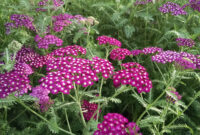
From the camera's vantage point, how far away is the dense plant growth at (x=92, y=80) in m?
1.99

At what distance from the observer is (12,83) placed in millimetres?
2020

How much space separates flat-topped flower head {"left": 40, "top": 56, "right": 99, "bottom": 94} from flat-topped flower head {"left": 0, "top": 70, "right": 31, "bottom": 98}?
9.7 inches

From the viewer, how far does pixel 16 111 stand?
2664mm

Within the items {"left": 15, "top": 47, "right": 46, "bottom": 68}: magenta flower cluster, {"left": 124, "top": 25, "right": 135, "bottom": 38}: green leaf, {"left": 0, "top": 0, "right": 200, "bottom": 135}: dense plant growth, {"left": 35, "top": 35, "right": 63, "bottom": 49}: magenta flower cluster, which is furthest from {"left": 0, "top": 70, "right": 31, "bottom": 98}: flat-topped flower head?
{"left": 124, "top": 25, "right": 135, "bottom": 38}: green leaf

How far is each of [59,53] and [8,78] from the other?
63cm

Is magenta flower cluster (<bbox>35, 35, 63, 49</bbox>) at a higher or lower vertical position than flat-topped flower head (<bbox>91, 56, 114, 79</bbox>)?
higher

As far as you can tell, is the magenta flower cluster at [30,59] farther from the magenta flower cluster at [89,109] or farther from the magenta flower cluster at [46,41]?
the magenta flower cluster at [89,109]

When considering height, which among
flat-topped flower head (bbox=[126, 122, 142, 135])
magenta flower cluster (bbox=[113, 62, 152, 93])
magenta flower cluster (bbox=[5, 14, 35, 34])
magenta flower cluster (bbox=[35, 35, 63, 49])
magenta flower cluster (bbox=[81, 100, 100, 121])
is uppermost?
magenta flower cluster (bbox=[5, 14, 35, 34])

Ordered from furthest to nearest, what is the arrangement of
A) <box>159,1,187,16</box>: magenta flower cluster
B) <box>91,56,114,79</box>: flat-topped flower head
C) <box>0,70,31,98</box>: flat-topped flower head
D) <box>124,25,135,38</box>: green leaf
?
1. <box>124,25,135,38</box>: green leaf
2. <box>159,1,187,16</box>: magenta flower cluster
3. <box>91,56,114,79</box>: flat-topped flower head
4. <box>0,70,31,98</box>: flat-topped flower head

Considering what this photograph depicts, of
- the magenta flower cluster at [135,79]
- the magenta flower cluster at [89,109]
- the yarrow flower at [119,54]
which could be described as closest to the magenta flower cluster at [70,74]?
the magenta flower cluster at [135,79]

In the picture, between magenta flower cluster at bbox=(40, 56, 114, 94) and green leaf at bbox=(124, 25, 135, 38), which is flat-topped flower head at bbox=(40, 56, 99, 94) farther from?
green leaf at bbox=(124, 25, 135, 38)

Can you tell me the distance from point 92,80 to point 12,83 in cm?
77

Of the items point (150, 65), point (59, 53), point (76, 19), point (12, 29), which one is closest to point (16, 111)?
point (59, 53)

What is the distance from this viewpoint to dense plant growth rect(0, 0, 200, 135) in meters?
1.99
